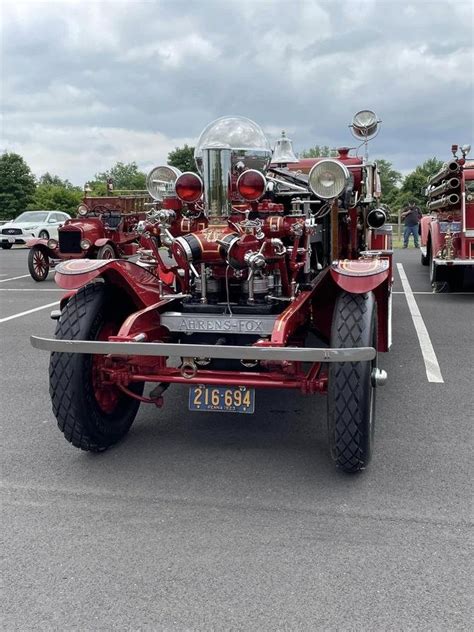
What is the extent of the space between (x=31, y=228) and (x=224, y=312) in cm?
2202

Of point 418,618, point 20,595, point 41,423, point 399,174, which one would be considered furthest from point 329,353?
point 399,174

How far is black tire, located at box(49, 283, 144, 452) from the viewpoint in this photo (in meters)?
3.93

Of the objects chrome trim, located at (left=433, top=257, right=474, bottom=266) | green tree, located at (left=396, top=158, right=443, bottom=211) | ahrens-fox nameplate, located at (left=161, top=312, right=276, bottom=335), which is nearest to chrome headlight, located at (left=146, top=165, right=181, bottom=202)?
ahrens-fox nameplate, located at (left=161, top=312, right=276, bottom=335)

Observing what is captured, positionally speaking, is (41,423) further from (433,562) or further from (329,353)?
(433,562)

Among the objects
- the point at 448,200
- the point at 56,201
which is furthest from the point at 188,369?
the point at 56,201

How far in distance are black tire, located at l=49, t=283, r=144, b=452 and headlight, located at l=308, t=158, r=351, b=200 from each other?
5.25 feet

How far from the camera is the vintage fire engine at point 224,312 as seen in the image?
3.66 m

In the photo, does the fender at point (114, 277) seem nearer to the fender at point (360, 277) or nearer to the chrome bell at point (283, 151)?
the fender at point (360, 277)

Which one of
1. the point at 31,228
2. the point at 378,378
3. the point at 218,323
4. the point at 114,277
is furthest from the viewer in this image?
the point at 31,228

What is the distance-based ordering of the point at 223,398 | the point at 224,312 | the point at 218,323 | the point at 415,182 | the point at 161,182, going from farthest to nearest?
the point at 415,182 < the point at 161,182 < the point at 224,312 < the point at 218,323 < the point at 223,398

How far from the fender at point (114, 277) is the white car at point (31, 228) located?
20550mm

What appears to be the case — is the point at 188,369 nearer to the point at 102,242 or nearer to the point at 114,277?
the point at 114,277

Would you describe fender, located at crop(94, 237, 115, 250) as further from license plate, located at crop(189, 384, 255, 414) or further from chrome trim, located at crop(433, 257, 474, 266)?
license plate, located at crop(189, 384, 255, 414)

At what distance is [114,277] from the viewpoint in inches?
173
